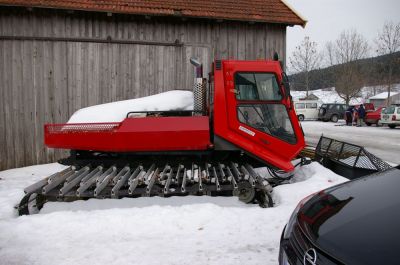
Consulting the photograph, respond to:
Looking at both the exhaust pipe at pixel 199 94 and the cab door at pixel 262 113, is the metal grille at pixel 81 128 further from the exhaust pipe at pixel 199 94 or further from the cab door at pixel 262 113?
the cab door at pixel 262 113

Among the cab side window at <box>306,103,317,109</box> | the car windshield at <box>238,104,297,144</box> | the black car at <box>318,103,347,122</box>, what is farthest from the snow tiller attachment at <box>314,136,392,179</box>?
the cab side window at <box>306,103,317,109</box>

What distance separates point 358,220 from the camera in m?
2.21

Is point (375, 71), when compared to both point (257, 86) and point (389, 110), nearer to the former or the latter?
point (389, 110)

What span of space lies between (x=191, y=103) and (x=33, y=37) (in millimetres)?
4975

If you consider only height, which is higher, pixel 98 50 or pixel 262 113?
pixel 98 50

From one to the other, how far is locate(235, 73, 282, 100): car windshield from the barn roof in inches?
158

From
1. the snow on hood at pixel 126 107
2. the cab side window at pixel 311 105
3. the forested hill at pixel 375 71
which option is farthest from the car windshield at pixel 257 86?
the forested hill at pixel 375 71

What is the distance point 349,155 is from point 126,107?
14.8 ft

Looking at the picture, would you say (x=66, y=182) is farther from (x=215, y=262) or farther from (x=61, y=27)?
(x=61, y=27)

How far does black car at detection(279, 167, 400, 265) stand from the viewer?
190 cm

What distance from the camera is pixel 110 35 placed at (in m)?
9.05

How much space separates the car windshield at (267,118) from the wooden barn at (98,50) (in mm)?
4182

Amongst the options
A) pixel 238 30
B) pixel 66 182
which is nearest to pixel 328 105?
pixel 238 30

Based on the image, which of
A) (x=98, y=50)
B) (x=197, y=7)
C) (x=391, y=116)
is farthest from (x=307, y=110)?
(x=98, y=50)
